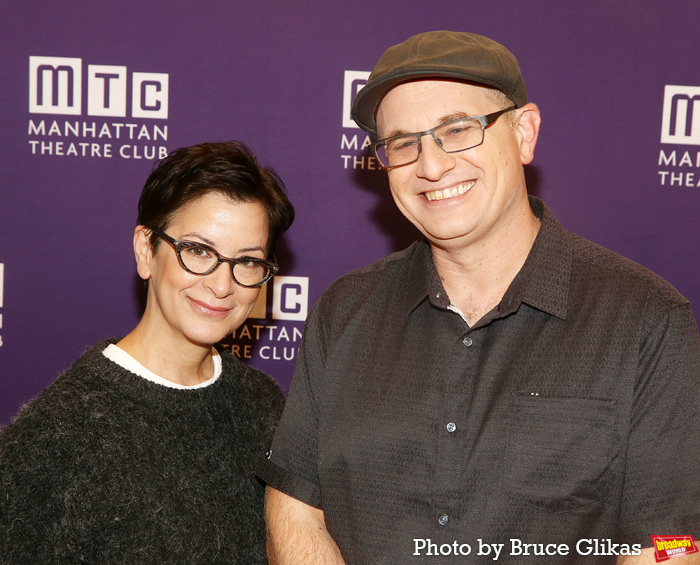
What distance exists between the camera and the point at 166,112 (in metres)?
2.49

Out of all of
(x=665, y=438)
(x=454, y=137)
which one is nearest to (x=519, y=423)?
(x=665, y=438)

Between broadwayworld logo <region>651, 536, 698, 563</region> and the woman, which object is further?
the woman

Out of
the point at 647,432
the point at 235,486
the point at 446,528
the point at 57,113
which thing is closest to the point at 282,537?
the point at 235,486

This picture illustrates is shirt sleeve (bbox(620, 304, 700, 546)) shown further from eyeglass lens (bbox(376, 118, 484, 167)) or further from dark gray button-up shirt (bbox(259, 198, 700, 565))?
eyeglass lens (bbox(376, 118, 484, 167))

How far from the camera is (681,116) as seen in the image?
8.09 feet

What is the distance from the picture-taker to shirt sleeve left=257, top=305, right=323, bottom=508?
1.67m

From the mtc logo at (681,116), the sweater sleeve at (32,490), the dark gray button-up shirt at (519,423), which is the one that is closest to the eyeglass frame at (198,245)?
the dark gray button-up shirt at (519,423)

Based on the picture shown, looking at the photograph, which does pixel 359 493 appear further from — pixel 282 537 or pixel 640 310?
pixel 640 310

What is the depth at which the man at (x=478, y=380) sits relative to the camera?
4.59 ft

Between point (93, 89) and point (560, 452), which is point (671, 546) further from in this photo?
point (93, 89)

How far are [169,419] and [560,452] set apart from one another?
3.19 ft

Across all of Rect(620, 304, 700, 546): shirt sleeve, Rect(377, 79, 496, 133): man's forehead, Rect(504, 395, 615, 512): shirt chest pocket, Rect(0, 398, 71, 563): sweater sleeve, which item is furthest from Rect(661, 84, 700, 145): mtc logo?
Rect(0, 398, 71, 563): sweater sleeve

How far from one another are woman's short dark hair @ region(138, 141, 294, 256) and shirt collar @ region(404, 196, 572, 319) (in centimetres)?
48

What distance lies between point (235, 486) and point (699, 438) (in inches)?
43.9
